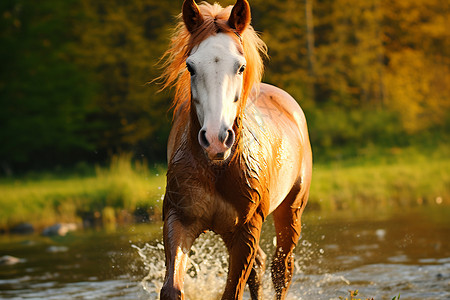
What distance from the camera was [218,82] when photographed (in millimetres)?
3811

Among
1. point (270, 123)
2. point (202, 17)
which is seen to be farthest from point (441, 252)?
point (202, 17)

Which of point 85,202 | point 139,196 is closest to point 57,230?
point 85,202

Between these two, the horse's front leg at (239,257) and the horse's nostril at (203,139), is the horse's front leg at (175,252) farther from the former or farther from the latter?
the horse's nostril at (203,139)

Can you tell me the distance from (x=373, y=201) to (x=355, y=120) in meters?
9.50

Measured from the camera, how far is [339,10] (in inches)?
945

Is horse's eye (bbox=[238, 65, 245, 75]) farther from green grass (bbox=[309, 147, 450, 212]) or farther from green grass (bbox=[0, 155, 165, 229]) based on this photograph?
green grass (bbox=[309, 147, 450, 212])

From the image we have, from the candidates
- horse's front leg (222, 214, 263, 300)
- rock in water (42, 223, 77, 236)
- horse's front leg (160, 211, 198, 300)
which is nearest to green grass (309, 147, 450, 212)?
rock in water (42, 223, 77, 236)

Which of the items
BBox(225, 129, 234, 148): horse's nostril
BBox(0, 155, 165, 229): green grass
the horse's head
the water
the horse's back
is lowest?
BBox(0, 155, 165, 229): green grass

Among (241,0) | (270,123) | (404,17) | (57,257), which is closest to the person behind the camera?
(241,0)

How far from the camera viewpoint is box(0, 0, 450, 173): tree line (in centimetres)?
2150

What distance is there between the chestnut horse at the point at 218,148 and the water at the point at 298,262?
1.98m

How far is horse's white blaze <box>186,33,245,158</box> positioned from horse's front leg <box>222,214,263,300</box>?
951 millimetres

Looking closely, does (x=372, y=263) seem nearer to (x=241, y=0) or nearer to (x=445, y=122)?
(x=241, y=0)

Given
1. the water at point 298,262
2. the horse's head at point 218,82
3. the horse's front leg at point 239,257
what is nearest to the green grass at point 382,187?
the water at point 298,262
